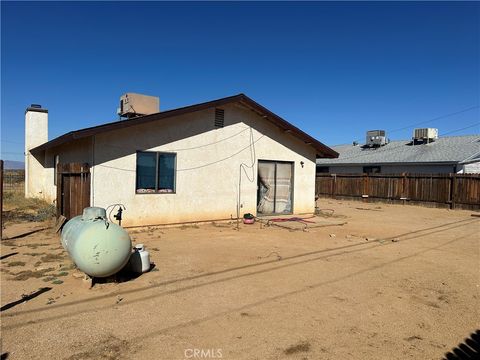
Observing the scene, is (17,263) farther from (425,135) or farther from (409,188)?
(425,135)

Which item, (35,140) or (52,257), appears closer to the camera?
(52,257)

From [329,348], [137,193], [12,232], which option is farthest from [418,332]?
[12,232]

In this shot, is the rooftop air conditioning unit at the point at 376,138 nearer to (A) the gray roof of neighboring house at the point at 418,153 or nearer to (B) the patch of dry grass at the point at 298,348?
(A) the gray roof of neighboring house at the point at 418,153

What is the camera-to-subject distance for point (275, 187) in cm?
1549

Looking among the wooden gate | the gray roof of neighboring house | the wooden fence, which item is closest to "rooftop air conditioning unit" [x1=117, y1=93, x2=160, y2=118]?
the wooden gate

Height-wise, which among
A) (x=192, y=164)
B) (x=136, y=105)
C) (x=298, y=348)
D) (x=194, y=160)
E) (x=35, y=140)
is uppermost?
(x=136, y=105)

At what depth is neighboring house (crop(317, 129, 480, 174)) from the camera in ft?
75.5

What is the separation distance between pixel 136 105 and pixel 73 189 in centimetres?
554

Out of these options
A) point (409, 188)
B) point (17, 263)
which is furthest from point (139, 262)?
point (409, 188)

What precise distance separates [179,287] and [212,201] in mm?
7307

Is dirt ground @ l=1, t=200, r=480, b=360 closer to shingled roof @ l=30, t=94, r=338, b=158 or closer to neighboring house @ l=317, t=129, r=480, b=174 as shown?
shingled roof @ l=30, t=94, r=338, b=158

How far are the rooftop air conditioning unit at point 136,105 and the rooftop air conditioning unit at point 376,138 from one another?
2239cm

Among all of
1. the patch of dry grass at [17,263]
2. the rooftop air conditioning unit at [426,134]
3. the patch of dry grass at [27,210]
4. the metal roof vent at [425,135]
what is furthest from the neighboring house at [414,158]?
the patch of dry grass at [17,263]

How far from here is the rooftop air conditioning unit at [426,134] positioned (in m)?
28.2
